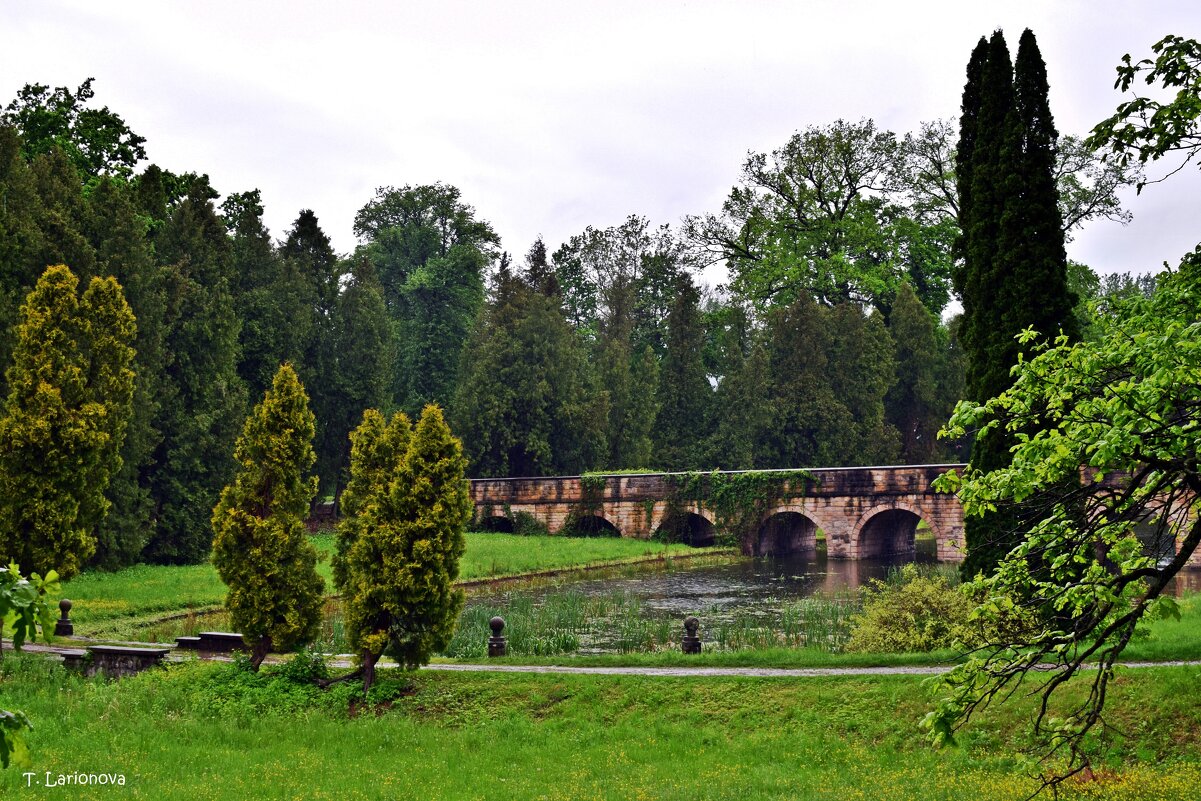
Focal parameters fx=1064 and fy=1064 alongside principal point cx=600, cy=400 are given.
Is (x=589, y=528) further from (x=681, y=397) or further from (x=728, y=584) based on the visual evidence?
(x=728, y=584)

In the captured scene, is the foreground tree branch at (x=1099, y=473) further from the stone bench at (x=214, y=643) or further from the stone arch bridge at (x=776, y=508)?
the stone arch bridge at (x=776, y=508)

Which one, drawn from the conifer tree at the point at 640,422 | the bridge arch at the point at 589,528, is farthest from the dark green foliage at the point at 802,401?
the bridge arch at the point at 589,528

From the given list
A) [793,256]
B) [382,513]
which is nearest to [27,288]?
[382,513]

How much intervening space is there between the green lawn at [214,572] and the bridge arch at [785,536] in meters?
3.87

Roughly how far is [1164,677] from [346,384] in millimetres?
37742

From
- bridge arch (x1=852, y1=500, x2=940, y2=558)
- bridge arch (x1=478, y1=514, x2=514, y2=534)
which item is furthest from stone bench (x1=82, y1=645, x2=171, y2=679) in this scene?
bridge arch (x1=478, y1=514, x2=514, y2=534)

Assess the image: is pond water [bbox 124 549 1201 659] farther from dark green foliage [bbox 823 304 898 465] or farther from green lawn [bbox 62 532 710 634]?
dark green foliage [bbox 823 304 898 465]

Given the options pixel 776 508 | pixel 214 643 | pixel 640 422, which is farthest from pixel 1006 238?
pixel 640 422

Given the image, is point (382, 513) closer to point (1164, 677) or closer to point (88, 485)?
point (88, 485)

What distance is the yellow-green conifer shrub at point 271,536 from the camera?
16.6 m

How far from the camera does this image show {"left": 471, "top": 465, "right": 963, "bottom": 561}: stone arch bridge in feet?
129

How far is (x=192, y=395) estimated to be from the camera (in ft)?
113

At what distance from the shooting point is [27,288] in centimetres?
2833

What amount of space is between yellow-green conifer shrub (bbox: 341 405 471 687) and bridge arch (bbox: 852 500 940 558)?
25966 mm
